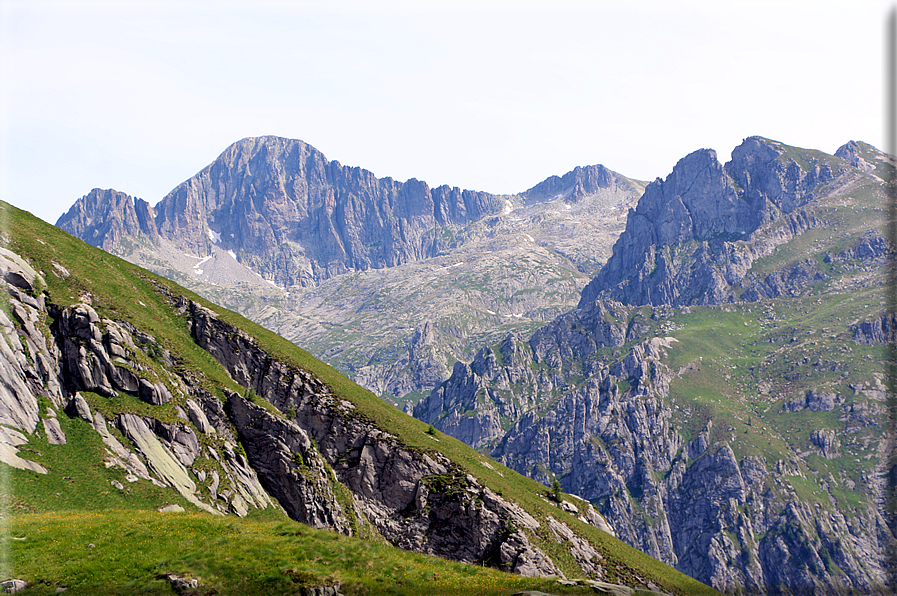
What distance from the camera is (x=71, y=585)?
29453mm

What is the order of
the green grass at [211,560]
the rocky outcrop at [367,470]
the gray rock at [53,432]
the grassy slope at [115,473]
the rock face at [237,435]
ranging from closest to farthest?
the green grass at [211,560]
the grassy slope at [115,473]
the gray rock at [53,432]
the rock face at [237,435]
the rocky outcrop at [367,470]

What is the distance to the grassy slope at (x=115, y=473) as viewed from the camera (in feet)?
116

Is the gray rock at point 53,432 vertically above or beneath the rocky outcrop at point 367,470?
above

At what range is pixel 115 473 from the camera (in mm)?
51812

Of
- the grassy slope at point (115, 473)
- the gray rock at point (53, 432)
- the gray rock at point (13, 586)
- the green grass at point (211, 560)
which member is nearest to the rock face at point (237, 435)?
the gray rock at point (53, 432)

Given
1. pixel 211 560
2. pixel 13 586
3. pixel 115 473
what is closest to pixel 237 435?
pixel 115 473

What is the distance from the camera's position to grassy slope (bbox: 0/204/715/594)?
35.4 meters

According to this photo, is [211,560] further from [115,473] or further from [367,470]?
[367,470]

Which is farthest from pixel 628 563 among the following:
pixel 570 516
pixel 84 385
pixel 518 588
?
pixel 84 385

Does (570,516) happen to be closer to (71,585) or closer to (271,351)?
(271,351)

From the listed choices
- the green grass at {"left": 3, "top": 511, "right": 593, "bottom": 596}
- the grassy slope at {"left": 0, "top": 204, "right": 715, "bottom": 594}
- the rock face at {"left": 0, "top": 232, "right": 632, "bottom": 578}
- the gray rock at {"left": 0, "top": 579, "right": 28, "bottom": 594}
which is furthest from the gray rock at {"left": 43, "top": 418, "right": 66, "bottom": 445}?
the gray rock at {"left": 0, "top": 579, "right": 28, "bottom": 594}

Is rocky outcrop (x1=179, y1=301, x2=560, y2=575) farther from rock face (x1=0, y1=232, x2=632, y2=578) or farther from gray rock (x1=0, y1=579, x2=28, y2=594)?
gray rock (x1=0, y1=579, x2=28, y2=594)

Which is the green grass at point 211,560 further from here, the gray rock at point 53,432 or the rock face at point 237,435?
the rock face at point 237,435

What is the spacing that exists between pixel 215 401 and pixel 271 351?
52.5 ft
